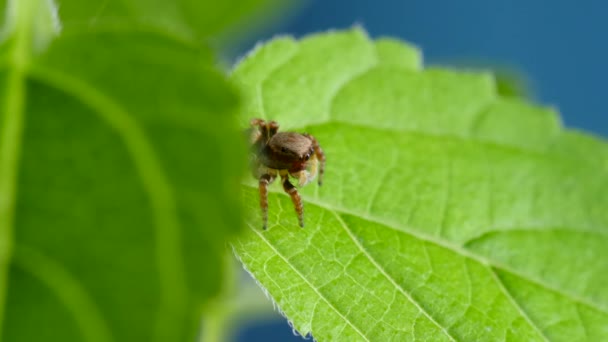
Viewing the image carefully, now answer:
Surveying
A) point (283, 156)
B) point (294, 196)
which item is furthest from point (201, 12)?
point (294, 196)

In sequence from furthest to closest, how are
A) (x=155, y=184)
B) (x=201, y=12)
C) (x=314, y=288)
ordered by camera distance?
(x=201, y=12) → (x=314, y=288) → (x=155, y=184)

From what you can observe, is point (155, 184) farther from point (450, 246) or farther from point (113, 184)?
point (450, 246)

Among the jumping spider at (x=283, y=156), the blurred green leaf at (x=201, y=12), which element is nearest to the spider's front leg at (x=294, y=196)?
the jumping spider at (x=283, y=156)

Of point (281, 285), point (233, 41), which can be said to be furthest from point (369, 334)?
point (233, 41)

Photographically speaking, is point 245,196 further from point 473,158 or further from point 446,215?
point 473,158

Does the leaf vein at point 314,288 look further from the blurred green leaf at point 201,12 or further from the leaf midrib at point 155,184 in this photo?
the blurred green leaf at point 201,12

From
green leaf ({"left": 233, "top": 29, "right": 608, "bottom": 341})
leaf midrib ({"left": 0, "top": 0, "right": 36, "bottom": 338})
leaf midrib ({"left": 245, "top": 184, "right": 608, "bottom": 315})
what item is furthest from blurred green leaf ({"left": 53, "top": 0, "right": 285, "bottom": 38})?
leaf midrib ({"left": 0, "top": 0, "right": 36, "bottom": 338})

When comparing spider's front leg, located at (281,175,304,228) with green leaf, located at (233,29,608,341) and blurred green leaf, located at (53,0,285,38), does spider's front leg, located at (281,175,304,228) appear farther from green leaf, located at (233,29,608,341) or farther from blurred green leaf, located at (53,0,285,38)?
blurred green leaf, located at (53,0,285,38)
